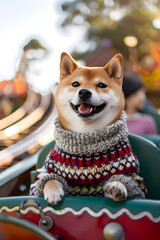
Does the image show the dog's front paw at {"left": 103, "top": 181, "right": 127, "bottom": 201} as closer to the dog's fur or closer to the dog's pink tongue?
the dog's fur

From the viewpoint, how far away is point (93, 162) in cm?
126

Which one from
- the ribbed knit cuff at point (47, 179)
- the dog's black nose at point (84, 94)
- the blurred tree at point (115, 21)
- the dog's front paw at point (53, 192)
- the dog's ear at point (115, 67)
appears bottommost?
the dog's front paw at point (53, 192)

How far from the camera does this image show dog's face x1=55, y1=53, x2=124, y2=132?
1.24 metres

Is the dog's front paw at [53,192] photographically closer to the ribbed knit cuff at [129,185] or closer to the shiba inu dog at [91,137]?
the shiba inu dog at [91,137]

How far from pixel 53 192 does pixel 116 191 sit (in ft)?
0.76

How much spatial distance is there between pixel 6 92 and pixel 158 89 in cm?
813

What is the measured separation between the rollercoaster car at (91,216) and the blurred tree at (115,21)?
11.7 meters

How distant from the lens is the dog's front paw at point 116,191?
1087 millimetres

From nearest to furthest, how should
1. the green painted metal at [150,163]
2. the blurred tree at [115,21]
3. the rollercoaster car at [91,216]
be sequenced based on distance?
1. the rollercoaster car at [91,216]
2. the green painted metal at [150,163]
3. the blurred tree at [115,21]

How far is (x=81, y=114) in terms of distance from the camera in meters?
1.24

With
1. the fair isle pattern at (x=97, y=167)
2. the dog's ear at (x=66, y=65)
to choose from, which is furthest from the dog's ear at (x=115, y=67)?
the fair isle pattern at (x=97, y=167)

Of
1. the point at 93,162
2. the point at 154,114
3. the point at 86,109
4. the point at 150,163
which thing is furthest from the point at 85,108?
the point at 154,114

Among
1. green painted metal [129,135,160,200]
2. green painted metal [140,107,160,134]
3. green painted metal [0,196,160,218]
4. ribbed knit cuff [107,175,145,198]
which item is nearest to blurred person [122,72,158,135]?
green painted metal [140,107,160,134]

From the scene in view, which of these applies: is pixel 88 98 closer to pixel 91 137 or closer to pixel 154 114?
pixel 91 137
